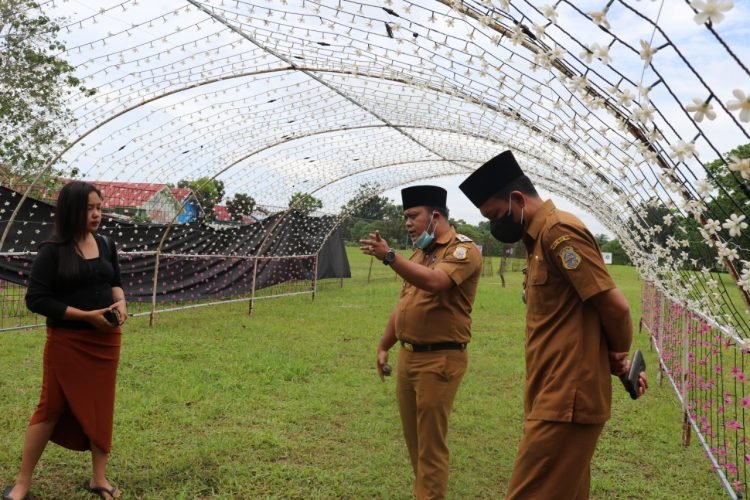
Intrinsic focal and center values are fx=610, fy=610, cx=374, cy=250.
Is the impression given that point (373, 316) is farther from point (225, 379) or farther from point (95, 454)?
point (95, 454)

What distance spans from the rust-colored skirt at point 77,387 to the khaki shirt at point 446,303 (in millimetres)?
1539

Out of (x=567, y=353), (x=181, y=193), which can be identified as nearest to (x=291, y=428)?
(x=567, y=353)

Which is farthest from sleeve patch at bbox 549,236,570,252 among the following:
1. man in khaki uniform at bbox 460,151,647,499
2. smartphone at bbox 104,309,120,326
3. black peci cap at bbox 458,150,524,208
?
smartphone at bbox 104,309,120,326

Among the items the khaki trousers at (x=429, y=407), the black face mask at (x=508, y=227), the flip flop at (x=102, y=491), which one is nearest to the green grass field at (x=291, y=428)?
the flip flop at (x=102, y=491)

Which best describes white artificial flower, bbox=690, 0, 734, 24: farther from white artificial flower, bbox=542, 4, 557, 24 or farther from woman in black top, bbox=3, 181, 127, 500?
woman in black top, bbox=3, 181, 127, 500

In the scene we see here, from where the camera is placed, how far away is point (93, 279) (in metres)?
3.11

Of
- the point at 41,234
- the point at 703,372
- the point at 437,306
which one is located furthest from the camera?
the point at 41,234

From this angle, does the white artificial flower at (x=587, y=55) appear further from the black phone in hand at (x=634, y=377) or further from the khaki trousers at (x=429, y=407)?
the khaki trousers at (x=429, y=407)

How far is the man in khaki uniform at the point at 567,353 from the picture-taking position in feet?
6.75

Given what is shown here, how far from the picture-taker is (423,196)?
317 cm

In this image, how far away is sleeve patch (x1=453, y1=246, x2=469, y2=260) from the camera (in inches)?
119

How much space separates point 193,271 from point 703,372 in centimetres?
846

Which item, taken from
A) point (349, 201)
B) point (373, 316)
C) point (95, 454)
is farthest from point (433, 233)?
point (349, 201)

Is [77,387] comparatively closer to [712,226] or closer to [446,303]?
[446,303]
